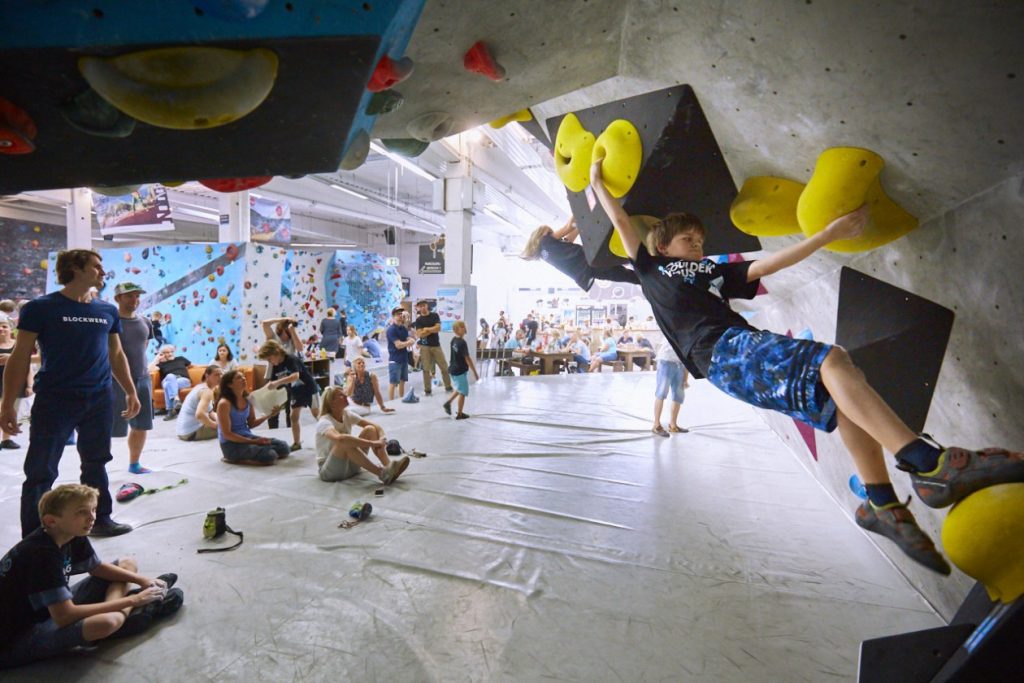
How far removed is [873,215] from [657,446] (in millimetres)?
3396

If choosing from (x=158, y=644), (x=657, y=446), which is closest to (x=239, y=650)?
(x=158, y=644)

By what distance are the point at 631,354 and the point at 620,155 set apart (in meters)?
10.8

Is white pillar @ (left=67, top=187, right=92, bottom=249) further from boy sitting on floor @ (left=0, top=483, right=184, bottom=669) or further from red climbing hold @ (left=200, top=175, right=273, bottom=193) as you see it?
red climbing hold @ (left=200, top=175, right=273, bottom=193)

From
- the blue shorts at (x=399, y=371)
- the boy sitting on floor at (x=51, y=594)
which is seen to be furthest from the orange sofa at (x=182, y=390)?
the boy sitting on floor at (x=51, y=594)

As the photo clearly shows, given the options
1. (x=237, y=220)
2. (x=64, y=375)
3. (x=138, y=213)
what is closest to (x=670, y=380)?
(x=64, y=375)

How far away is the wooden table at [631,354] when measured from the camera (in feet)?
40.2

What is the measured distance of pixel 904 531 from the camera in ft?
4.35

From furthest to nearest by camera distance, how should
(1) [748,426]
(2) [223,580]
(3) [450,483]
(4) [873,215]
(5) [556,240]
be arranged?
(1) [748,426], (3) [450,483], (5) [556,240], (2) [223,580], (4) [873,215]

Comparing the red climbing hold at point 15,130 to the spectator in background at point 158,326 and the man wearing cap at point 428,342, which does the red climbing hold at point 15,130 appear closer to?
the man wearing cap at point 428,342

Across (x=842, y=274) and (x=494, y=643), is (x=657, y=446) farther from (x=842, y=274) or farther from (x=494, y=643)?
(x=494, y=643)

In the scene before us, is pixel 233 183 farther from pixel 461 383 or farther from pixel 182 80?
pixel 461 383

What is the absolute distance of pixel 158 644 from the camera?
71.4 inches

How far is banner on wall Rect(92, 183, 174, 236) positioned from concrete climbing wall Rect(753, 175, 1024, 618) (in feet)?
35.4

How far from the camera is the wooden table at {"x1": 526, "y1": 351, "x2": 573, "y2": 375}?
1142cm
